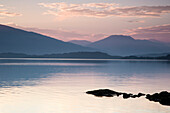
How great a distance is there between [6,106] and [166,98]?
50.6 ft

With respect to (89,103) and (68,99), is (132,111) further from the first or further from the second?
(68,99)

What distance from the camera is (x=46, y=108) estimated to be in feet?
76.2

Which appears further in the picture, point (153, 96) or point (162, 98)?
point (153, 96)

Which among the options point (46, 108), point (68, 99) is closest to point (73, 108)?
point (46, 108)

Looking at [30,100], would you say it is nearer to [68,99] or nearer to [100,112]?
[68,99]

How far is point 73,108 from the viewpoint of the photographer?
2356 cm

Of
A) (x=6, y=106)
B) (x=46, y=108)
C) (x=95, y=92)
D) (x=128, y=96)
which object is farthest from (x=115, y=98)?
(x=6, y=106)

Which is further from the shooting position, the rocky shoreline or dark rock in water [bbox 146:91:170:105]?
the rocky shoreline

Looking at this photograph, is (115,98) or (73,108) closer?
(73,108)

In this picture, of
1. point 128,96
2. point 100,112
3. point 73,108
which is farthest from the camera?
point 128,96

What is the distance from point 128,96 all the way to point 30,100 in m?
10.8

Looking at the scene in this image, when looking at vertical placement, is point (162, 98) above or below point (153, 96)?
above

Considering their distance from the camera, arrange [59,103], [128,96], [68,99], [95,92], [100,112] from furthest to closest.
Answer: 1. [95,92]
2. [128,96]
3. [68,99]
4. [59,103]
5. [100,112]

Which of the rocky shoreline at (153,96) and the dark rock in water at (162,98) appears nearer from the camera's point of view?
the dark rock in water at (162,98)
